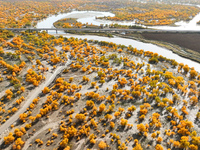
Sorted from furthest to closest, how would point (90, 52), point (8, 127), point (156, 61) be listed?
point (90, 52) → point (156, 61) → point (8, 127)

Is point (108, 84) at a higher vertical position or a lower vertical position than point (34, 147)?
higher

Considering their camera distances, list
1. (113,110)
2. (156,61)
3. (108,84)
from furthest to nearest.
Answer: (156,61), (108,84), (113,110)

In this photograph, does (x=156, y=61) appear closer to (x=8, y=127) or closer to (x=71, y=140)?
(x=71, y=140)

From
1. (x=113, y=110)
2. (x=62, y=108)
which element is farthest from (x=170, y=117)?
(x=62, y=108)

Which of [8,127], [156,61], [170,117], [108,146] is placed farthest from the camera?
[156,61]

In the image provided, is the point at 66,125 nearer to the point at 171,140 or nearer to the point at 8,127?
the point at 8,127

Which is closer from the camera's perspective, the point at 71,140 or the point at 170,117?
the point at 71,140

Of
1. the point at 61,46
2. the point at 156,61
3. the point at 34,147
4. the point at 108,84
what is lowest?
the point at 34,147

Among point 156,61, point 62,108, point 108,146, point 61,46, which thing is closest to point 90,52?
point 61,46

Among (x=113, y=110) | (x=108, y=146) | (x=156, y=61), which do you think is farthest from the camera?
(x=156, y=61)
